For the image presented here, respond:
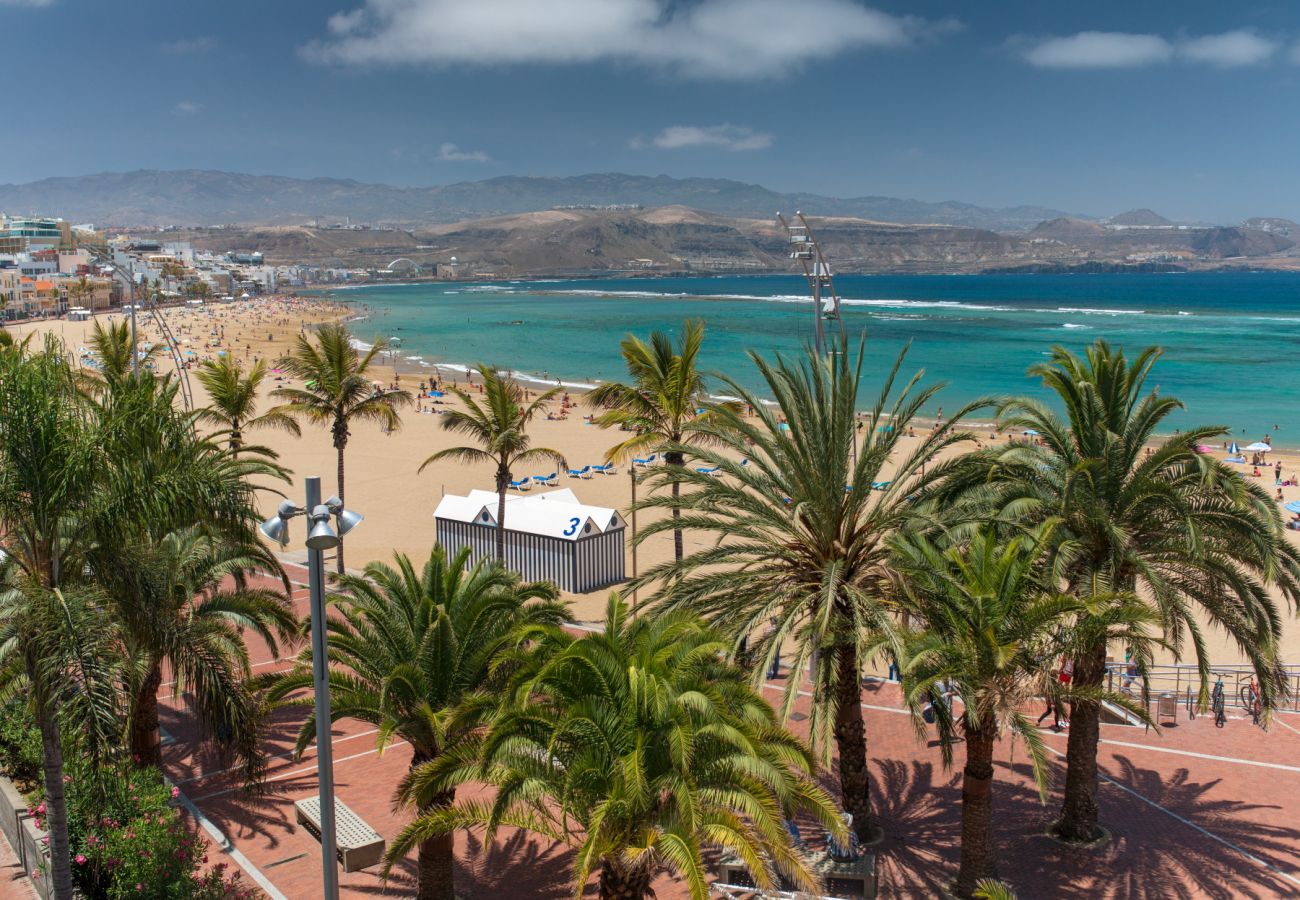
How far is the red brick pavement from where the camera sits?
1055cm

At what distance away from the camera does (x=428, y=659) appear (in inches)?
385

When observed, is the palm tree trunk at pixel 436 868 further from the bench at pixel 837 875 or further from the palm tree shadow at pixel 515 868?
the bench at pixel 837 875

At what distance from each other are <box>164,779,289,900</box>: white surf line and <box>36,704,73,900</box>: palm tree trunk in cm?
198

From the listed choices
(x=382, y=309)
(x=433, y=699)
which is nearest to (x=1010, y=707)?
(x=433, y=699)

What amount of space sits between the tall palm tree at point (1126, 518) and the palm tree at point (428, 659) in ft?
16.5

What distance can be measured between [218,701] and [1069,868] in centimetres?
903

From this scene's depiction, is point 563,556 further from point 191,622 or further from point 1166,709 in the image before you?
point 1166,709

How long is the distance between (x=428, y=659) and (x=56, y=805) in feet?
10.6

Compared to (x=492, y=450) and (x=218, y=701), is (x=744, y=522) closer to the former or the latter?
(x=218, y=701)

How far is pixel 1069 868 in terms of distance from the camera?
10.9 m

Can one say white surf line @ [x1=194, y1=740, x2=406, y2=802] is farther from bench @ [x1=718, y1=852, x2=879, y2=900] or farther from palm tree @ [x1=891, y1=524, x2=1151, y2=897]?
palm tree @ [x1=891, y1=524, x2=1151, y2=897]

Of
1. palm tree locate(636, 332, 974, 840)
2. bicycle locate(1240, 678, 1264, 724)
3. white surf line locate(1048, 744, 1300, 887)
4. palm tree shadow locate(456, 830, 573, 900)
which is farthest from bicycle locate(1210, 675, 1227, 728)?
palm tree shadow locate(456, 830, 573, 900)

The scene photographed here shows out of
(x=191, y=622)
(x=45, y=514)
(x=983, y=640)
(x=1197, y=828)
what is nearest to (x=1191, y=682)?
(x=1197, y=828)

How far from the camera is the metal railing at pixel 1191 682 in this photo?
15836 mm
